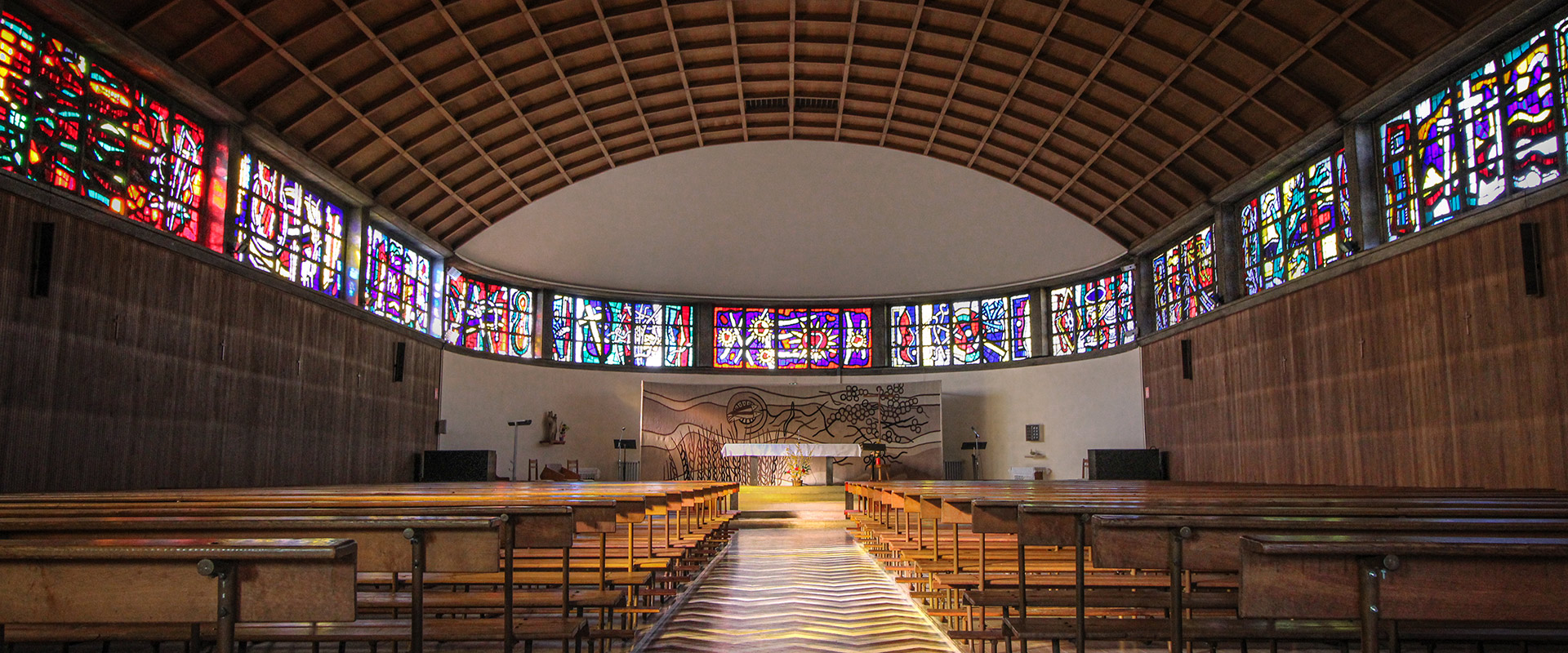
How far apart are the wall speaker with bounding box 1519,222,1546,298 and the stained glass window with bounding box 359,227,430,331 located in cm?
1531

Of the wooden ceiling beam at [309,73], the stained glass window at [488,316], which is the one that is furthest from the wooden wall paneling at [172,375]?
the stained glass window at [488,316]

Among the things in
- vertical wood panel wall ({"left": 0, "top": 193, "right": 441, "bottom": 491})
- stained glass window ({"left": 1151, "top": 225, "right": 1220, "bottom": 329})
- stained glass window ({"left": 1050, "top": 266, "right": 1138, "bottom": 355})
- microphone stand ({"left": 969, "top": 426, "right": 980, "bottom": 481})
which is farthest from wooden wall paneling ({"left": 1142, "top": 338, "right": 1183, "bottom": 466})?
vertical wood panel wall ({"left": 0, "top": 193, "right": 441, "bottom": 491})

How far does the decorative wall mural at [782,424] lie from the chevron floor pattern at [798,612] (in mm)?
13451

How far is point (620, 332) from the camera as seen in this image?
23312mm

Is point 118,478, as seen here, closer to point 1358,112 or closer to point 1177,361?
point 1358,112

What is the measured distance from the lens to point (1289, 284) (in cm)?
1300

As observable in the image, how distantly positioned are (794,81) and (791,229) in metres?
5.85

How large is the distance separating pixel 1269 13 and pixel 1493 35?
2417 mm

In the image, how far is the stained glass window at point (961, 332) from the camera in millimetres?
22625

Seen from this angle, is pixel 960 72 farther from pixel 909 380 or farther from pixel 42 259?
pixel 42 259

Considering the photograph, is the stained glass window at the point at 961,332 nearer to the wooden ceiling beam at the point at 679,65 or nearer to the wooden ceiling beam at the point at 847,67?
the wooden ceiling beam at the point at 847,67

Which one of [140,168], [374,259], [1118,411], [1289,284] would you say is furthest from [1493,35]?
[374,259]

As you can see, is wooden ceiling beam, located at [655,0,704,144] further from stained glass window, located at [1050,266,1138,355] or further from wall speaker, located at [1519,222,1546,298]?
wall speaker, located at [1519,222,1546,298]

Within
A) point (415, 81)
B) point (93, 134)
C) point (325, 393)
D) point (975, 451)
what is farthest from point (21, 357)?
point (975, 451)
